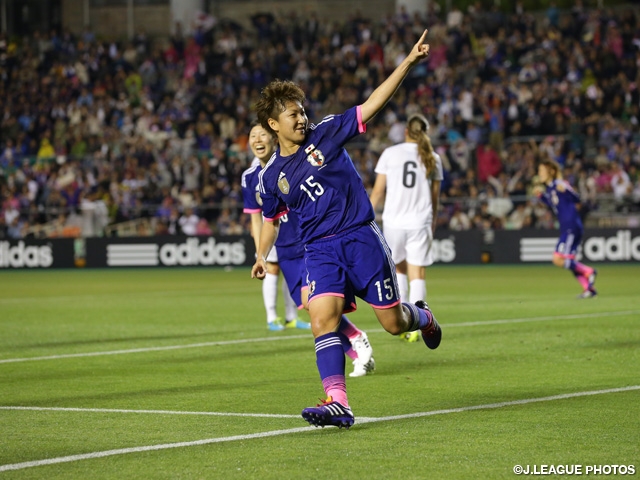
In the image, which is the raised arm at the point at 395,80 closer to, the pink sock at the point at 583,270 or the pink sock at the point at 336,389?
the pink sock at the point at 336,389

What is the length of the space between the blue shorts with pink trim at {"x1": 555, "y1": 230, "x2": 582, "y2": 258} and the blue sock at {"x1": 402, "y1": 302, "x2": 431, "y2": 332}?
1095cm

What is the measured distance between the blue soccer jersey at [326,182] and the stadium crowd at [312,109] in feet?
72.3

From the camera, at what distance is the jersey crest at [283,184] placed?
23.3 ft

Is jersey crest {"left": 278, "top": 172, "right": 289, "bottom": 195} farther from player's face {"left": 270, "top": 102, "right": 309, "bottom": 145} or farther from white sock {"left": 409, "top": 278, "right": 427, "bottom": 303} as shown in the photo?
white sock {"left": 409, "top": 278, "right": 427, "bottom": 303}

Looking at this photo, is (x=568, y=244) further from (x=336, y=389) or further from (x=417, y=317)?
(x=336, y=389)

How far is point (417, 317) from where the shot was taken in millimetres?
7785

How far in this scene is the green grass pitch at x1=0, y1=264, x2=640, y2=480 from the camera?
5652mm

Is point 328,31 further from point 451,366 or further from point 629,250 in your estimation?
point 451,366

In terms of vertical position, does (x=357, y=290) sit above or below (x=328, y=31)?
below

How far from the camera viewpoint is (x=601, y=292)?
18.9m

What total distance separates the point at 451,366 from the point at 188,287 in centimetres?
1348

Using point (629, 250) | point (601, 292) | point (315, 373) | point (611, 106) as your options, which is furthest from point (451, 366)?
point (611, 106)

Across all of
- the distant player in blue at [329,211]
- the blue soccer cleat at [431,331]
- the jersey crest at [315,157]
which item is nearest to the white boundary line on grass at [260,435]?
the distant player in blue at [329,211]

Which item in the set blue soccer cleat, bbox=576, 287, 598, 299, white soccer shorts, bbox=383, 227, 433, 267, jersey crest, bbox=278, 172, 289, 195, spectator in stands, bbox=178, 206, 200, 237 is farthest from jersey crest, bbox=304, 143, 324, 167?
spectator in stands, bbox=178, 206, 200, 237
